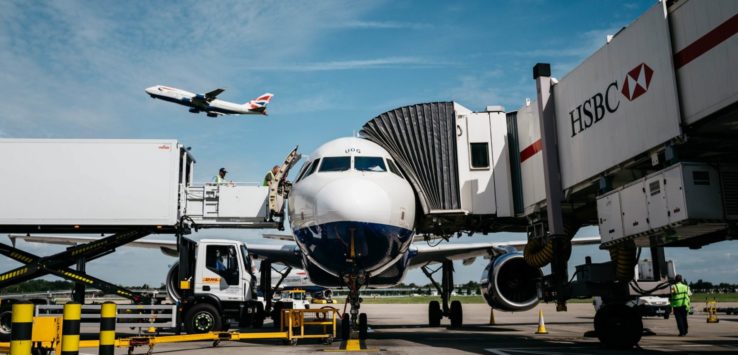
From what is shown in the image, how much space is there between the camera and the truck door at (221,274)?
50.7 feet

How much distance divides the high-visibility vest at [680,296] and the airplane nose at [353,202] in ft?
30.4

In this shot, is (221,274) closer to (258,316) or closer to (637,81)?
(258,316)

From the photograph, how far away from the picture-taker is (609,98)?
952 centimetres

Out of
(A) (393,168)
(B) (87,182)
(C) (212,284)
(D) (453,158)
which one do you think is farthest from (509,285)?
(B) (87,182)

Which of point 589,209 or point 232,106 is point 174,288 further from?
point 232,106

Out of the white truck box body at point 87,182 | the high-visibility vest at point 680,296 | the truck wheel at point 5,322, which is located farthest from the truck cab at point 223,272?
the high-visibility vest at point 680,296

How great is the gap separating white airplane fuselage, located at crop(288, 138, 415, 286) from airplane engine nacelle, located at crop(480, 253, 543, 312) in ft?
11.2

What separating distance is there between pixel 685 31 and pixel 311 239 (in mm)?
6765

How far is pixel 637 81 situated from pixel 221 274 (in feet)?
37.3

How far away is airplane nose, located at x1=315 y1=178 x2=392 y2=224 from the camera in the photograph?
32.7 ft

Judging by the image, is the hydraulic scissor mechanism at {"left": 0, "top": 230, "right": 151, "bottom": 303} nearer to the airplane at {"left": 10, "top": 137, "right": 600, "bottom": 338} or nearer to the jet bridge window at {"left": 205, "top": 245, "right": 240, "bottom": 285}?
the jet bridge window at {"left": 205, "top": 245, "right": 240, "bottom": 285}

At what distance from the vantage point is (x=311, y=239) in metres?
10.7

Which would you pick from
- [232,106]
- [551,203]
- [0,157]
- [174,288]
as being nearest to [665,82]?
[551,203]

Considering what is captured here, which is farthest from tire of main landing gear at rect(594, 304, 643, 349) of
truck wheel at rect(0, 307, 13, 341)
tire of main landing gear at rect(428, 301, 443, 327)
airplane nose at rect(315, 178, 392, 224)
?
truck wheel at rect(0, 307, 13, 341)
